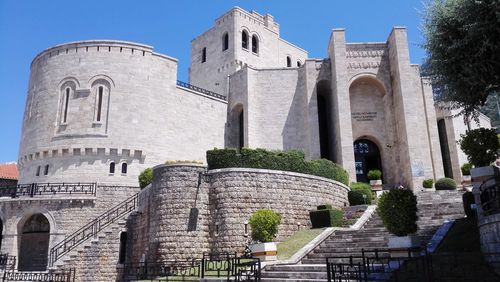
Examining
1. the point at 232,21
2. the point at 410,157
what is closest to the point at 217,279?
the point at 410,157

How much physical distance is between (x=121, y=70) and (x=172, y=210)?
1397 cm

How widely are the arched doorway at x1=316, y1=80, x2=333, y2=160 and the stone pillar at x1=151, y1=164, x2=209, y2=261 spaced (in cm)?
1431

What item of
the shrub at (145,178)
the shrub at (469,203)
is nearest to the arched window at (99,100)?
the shrub at (145,178)

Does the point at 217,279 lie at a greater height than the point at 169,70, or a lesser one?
lesser

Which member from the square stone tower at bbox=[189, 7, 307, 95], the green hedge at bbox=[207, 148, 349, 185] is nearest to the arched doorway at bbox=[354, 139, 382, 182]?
the green hedge at bbox=[207, 148, 349, 185]

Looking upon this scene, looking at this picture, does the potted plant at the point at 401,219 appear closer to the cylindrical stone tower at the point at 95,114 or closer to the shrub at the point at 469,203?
the shrub at the point at 469,203

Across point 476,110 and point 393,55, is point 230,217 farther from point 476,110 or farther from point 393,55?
point 393,55

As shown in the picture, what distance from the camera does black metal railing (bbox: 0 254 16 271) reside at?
2149 centimetres

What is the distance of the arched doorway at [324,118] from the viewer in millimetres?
31125

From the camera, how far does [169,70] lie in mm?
30312

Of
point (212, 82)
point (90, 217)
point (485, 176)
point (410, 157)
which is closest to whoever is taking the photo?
point (485, 176)

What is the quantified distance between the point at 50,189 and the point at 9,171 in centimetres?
1452

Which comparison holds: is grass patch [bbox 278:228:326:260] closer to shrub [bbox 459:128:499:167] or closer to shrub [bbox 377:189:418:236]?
shrub [bbox 377:189:418:236]

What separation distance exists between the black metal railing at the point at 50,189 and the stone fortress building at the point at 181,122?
0.13m
